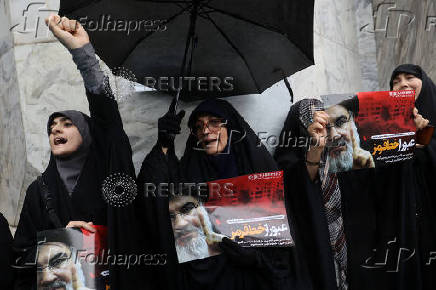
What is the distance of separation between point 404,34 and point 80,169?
132 inches

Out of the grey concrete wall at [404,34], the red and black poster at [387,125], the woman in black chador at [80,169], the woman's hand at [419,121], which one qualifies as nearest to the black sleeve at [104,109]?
the woman in black chador at [80,169]

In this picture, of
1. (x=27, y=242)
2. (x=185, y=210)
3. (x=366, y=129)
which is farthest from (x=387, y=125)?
(x=27, y=242)

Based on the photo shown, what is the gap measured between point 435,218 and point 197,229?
135 cm

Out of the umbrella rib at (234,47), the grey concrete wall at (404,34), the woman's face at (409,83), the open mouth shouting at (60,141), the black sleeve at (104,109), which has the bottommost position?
the open mouth shouting at (60,141)

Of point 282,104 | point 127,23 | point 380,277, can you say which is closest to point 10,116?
point 127,23

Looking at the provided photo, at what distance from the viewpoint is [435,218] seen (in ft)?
12.3

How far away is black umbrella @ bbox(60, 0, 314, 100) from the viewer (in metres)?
3.62

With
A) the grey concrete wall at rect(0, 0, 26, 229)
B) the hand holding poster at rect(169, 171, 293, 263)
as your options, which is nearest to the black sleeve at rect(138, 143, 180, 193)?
the hand holding poster at rect(169, 171, 293, 263)

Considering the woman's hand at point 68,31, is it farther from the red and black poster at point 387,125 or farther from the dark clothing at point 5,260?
the red and black poster at point 387,125

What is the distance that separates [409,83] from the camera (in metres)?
3.86

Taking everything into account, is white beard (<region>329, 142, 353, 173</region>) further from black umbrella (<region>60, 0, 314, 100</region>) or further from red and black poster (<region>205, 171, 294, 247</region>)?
black umbrella (<region>60, 0, 314, 100</region>)

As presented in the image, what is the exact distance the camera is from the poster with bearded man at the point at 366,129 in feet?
11.1

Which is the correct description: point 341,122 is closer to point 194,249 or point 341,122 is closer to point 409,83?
point 409,83

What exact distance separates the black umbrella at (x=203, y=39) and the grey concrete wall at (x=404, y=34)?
1.67 meters
